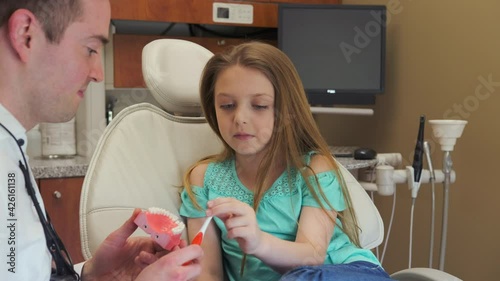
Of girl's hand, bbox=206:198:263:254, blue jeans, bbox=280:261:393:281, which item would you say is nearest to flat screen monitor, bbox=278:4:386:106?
blue jeans, bbox=280:261:393:281

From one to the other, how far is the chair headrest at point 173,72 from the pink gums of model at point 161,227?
545mm

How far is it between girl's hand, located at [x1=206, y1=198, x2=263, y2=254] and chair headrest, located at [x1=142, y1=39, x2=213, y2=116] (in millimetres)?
512

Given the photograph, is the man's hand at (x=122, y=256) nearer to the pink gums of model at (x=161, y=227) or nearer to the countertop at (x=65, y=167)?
the pink gums of model at (x=161, y=227)

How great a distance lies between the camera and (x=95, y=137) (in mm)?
2359

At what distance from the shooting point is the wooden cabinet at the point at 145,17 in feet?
7.75

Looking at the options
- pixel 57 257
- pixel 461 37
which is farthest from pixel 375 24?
pixel 57 257

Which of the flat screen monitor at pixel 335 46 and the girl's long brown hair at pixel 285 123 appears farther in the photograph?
the flat screen monitor at pixel 335 46

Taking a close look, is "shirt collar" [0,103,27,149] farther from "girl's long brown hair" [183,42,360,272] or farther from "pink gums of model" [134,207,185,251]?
"girl's long brown hair" [183,42,360,272]

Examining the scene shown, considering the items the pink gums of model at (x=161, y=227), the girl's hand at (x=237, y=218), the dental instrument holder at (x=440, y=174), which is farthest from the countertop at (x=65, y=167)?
the pink gums of model at (x=161, y=227)

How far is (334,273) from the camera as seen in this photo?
1153 mm

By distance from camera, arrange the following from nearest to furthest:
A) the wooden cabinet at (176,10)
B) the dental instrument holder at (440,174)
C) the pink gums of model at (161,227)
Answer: the pink gums of model at (161,227) < the dental instrument holder at (440,174) < the wooden cabinet at (176,10)

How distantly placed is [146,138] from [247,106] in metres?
0.32

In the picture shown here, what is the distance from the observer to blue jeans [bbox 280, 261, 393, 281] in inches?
44.1

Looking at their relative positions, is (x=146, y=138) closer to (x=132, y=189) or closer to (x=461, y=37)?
(x=132, y=189)
